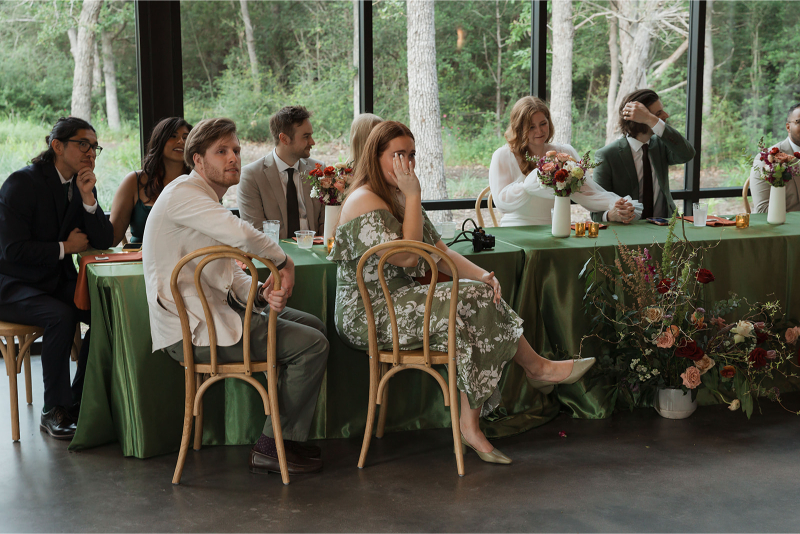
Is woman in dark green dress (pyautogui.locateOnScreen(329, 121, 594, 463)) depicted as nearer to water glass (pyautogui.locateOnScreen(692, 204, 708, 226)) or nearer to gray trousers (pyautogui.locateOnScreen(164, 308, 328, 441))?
gray trousers (pyautogui.locateOnScreen(164, 308, 328, 441))

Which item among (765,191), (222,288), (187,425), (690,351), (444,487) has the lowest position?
(444,487)

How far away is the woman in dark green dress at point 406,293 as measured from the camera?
111 inches

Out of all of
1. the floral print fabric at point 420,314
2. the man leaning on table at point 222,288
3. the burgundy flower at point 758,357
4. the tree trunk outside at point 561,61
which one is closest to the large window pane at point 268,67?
the tree trunk outside at point 561,61

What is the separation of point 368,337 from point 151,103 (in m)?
2.49

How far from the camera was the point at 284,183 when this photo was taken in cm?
407

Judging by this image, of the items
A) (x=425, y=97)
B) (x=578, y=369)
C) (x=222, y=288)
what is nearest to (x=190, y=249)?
(x=222, y=288)

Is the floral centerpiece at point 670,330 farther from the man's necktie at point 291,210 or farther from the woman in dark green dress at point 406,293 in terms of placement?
the man's necktie at point 291,210

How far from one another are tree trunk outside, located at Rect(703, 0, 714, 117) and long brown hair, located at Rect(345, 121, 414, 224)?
12.4ft

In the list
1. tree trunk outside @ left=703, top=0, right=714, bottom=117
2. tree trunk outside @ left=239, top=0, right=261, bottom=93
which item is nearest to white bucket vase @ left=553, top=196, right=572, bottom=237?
tree trunk outside @ left=239, top=0, right=261, bottom=93

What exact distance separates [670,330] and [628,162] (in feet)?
4.66

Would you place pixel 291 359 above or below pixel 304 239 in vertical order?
below

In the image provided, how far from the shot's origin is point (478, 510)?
2.54 meters

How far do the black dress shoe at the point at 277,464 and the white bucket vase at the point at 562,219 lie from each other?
1.55 m

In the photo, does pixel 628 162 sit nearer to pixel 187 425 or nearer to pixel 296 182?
pixel 296 182
